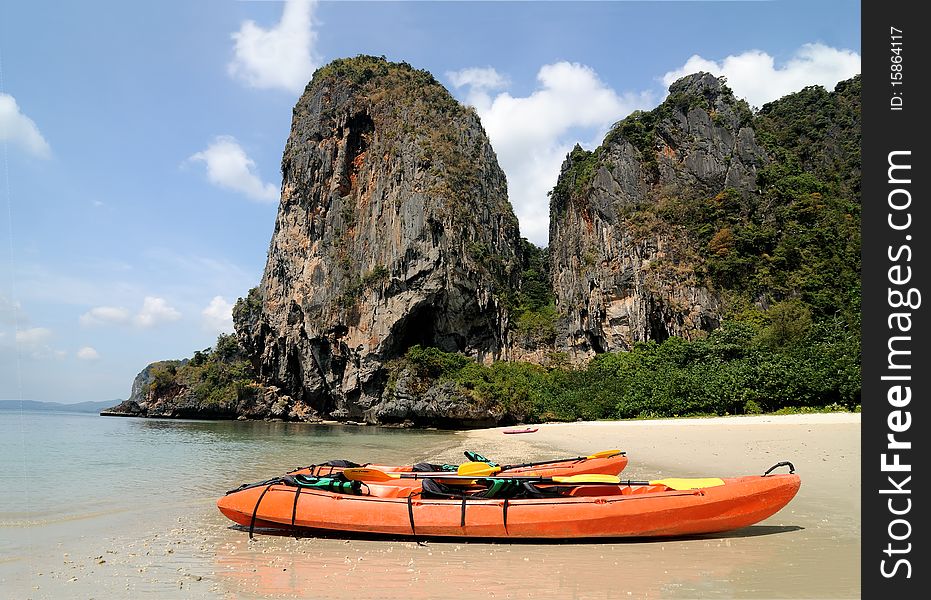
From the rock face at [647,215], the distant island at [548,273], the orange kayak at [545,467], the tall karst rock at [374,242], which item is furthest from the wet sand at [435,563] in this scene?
the tall karst rock at [374,242]

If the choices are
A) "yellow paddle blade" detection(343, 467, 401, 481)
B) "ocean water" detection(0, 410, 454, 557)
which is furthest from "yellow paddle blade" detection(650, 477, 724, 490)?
"ocean water" detection(0, 410, 454, 557)

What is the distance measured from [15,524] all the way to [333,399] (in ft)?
134

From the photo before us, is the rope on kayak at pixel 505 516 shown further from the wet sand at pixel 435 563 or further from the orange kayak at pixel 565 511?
the wet sand at pixel 435 563

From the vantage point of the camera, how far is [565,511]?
6.44 m

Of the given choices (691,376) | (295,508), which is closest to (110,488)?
(295,508)

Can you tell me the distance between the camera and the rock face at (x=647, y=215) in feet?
120

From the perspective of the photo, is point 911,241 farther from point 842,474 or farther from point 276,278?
point 276,278

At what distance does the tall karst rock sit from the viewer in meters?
43.6

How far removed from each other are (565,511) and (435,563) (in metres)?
1.73

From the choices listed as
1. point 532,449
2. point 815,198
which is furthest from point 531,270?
point 532,449

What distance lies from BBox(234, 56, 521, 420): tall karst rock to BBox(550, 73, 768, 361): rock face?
7.76 meters

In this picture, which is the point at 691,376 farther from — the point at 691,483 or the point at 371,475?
the point at 371,475

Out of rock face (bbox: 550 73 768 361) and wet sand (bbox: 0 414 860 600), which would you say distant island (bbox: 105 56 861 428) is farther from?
wet sand (bbox: 0 414 860 600)

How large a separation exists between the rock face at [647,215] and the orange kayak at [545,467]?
26852 mm
